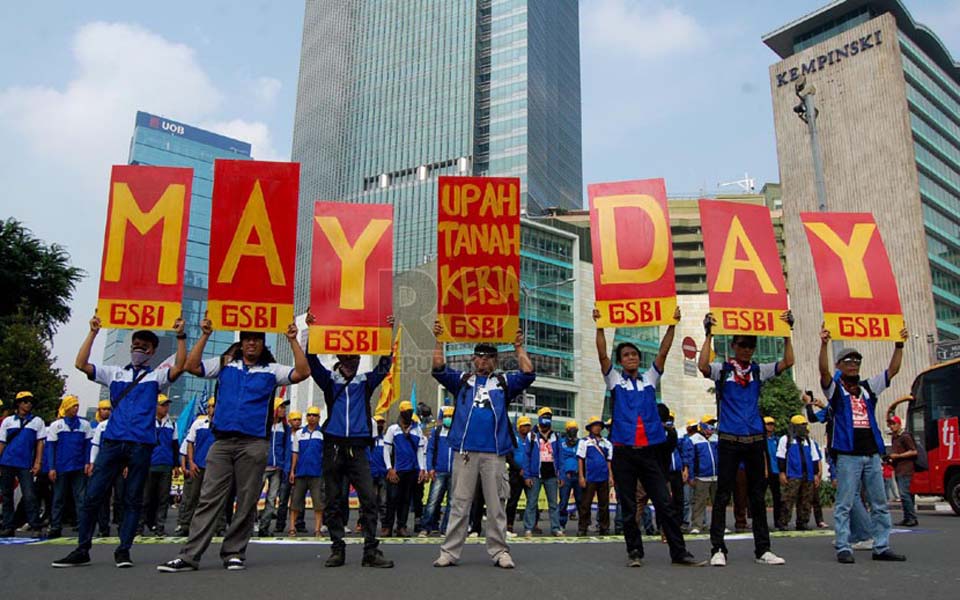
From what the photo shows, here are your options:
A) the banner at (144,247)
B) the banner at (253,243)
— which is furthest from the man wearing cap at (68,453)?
the banner at (253,243)

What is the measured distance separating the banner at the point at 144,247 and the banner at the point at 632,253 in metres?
4.41

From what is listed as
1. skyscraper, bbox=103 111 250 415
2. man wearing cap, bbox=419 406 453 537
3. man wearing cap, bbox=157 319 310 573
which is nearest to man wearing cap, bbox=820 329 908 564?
man wearing cap, bbox=157 319 310 573

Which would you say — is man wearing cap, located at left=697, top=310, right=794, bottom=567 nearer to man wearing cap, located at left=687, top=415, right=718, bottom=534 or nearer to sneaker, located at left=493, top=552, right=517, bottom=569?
sneaker, located at left=493, top=552, right=517, bottom=569

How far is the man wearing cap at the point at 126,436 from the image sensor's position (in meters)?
7.02

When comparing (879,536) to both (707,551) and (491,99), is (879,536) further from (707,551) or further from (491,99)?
(491,99)

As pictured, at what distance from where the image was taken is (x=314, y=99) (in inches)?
5285

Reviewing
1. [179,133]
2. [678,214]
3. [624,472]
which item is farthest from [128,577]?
[179,133]

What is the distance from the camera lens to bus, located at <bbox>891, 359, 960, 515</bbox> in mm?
17703

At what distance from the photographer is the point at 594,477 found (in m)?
13.2

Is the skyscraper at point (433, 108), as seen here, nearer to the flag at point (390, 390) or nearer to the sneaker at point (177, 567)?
the flag at point (390, 390)

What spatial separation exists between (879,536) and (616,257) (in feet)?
12.7

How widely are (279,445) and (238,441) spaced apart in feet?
19.5

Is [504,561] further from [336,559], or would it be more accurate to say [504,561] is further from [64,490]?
[64,490]

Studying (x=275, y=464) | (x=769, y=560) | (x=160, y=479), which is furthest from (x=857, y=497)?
(x=160, y=479)
